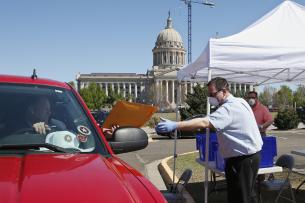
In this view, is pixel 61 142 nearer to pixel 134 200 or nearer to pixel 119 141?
pixel 119 141

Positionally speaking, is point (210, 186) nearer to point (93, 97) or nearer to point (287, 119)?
point (287, 119)

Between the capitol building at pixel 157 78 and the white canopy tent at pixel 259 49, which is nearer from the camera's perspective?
the white canopy tent at pixel 259 49

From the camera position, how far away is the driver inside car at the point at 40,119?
343cm

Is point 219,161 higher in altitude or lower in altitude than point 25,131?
lower

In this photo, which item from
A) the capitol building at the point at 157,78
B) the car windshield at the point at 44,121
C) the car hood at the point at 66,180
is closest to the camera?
the car hood at the point at 66,180

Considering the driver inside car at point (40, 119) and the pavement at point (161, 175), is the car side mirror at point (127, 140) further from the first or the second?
the pavement at point (161, 175)

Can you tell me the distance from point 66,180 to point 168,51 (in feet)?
482

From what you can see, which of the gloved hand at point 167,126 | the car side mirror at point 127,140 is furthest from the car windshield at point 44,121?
the gloved hand at point 167,126

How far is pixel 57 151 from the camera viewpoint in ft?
10.00

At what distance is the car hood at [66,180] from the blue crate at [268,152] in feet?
14.0

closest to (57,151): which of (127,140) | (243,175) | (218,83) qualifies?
(127,140)

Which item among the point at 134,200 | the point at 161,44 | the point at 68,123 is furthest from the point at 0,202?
the point at 161,44

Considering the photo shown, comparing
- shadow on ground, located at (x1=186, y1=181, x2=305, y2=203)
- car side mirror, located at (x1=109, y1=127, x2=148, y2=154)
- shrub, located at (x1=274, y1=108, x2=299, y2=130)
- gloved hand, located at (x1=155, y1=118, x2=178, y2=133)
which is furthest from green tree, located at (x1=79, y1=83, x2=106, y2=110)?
car side mirror, located at (x1=109, y1=127, x2=148, y2=154)

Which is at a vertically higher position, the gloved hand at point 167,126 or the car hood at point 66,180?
the gloved hand at point 167,126
